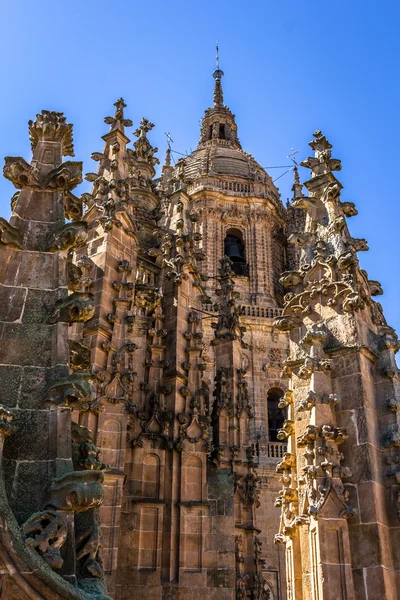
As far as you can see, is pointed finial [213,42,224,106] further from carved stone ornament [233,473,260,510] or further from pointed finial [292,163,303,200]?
carved stone ornament [233,473,260,510]

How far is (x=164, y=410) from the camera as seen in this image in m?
11.7

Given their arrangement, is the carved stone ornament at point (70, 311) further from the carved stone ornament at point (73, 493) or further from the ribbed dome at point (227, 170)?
the ribbed dome at point (227, 170)

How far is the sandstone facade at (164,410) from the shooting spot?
12.9ft

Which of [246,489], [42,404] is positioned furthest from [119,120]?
[42,404]

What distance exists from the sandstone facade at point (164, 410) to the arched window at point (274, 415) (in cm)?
1096

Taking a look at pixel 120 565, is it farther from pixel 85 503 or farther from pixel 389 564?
pixel 85 503

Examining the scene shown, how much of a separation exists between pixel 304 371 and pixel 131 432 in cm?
553

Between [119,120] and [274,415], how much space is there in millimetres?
15469

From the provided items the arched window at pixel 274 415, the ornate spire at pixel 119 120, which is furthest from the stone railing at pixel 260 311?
the ornate spire at pixel 119 120

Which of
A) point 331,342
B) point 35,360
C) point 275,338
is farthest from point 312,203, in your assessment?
point 275,338

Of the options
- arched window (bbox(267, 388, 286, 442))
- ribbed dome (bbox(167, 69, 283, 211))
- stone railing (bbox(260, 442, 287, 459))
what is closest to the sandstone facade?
stone railing (bbox(260, 442, 287, 459))

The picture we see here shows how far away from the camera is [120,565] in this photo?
10125mm

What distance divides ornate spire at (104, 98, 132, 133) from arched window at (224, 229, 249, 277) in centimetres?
1570

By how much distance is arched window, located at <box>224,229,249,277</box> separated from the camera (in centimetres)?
2997
